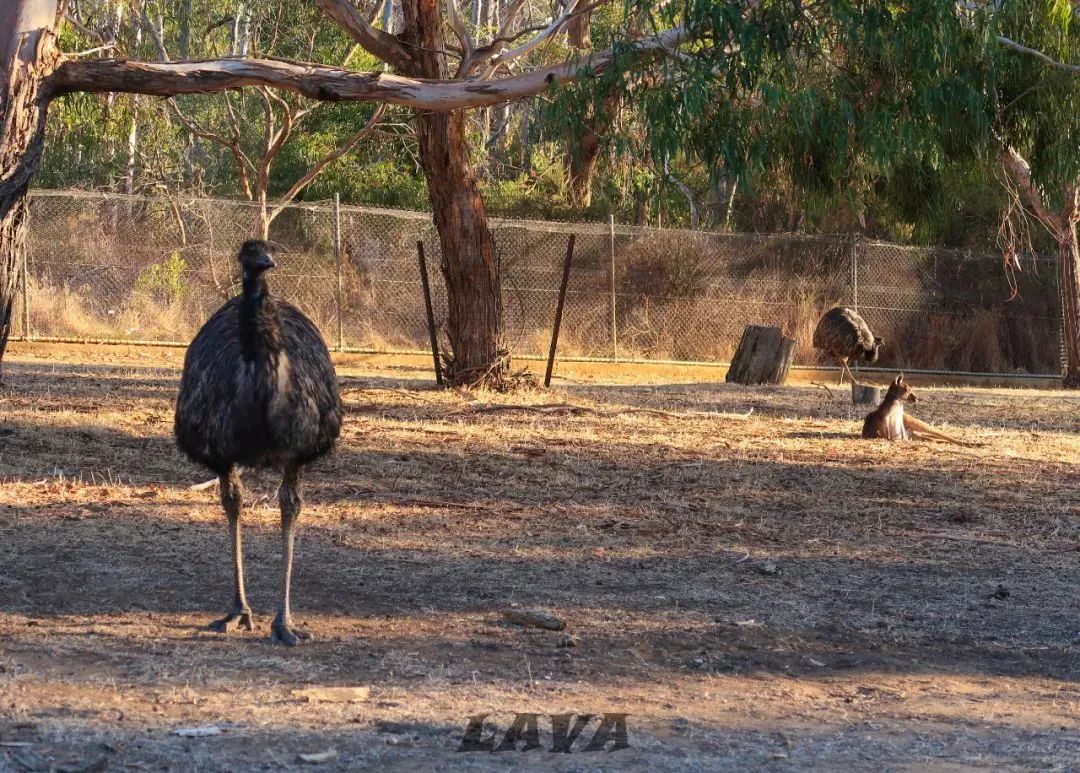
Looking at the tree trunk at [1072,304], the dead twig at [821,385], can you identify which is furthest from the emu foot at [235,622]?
the tree trunk at [1072,304]

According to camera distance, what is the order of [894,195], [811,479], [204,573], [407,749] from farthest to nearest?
1. [894,195]
2. [811,479]
3. [204,573]
4. [407,749]

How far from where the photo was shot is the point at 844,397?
17.4 meters

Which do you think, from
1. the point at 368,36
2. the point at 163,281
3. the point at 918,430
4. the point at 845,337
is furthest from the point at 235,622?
the point at 163,281

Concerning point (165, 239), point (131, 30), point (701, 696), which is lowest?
point (701, 696)

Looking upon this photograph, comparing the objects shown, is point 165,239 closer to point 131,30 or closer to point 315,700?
Result: point 131,30

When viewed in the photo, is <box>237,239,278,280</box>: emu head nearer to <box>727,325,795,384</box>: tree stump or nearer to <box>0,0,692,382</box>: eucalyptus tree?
<box>0,0,692,382</box>: eucalyptus tree

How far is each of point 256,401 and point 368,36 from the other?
9.76 m

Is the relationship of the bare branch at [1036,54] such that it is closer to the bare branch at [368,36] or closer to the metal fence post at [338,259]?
the bare branch at [368,36]

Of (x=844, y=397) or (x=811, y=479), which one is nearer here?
(x=811, y=479)

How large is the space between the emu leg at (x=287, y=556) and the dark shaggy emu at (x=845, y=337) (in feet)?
41.4

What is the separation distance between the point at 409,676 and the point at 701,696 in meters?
1.10

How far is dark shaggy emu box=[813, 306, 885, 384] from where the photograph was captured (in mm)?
18266

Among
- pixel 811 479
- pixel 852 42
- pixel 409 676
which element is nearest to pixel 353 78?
pixel 852 42

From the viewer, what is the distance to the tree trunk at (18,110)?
34.1 ft
